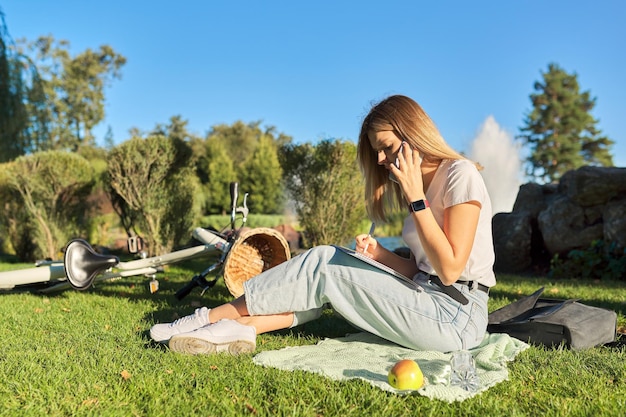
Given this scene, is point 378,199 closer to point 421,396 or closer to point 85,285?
point 421,396

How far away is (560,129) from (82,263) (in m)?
38.0

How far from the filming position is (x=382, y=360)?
284 cm

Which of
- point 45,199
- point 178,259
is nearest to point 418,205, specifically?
point 178,259

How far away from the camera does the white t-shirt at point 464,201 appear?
8.95 ft

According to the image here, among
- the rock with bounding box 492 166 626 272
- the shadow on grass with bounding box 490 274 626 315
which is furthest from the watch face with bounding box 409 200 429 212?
the rock with bounding box 492 166 626 272

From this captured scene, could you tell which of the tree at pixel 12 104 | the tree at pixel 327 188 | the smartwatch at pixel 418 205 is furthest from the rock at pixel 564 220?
the tree at pixel 12 104

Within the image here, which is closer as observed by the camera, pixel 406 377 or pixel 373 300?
pixel 406 377

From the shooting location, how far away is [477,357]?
2.84 metres

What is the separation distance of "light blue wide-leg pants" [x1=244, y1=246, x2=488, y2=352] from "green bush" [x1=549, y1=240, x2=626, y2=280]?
546 cm

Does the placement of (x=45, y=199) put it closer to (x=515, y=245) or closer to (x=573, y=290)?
(x=515, y=245)

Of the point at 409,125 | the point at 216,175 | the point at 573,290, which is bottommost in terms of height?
the point at 573,290

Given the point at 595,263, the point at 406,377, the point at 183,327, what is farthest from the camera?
the point at 595,263

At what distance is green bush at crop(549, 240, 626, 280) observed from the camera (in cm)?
749

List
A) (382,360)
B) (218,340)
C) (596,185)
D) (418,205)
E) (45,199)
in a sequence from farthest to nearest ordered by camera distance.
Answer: (45,199) < (596,185) < (218,340) < (382,360) < (418,205)
